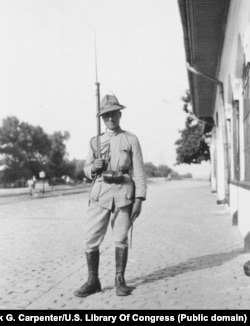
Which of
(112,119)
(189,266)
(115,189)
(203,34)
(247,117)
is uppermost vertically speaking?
(203,34)

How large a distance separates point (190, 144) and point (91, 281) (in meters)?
34.5

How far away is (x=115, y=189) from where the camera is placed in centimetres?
472

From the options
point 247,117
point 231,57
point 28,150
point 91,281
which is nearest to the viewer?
point 91,281

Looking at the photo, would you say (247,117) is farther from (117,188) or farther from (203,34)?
(117,188)

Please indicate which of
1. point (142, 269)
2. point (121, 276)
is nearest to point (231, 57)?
point (142, 269)

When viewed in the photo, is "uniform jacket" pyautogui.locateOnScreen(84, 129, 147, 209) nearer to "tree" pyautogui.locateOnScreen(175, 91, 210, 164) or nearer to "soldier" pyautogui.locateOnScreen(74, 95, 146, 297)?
"soldier" pyautogui.locateOnScreen(74, 95, 146, 297)

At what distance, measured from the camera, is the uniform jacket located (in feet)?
15.5

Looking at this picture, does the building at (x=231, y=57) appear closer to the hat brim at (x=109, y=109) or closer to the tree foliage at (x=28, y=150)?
the hat brim at (x=109, y=109)

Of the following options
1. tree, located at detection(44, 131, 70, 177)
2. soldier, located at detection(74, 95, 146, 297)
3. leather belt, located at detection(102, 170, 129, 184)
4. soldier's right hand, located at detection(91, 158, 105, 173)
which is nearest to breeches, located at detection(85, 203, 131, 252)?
soldier, located at detection(74, 95, 146, 297)

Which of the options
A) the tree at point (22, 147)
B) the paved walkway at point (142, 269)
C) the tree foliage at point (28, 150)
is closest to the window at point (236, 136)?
the paved walkway at point (142, 269)

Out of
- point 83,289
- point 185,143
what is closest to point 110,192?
point 83,289

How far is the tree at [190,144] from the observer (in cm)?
3822

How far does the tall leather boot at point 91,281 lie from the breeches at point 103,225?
0.08 m
